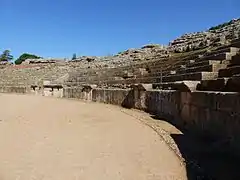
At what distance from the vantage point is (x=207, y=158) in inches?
203

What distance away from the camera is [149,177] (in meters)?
4.40

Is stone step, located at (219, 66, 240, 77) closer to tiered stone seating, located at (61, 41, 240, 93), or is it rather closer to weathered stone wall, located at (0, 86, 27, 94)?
tiered stone seating, located at (61, 41, 240, 93)

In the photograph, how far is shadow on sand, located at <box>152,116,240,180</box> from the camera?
4422mm

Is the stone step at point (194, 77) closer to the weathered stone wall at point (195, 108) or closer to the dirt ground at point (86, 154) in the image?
the weathered stone wall at point (195, 108)

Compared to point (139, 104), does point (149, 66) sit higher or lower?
higher

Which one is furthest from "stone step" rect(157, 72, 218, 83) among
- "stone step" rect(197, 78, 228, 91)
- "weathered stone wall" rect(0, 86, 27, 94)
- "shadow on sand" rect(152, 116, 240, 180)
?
"weathered stone wall" rect(0, 86, 27, 94)

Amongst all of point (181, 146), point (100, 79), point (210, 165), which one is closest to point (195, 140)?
point (181, 146)

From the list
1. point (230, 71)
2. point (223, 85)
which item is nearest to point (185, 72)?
point (230, 71)

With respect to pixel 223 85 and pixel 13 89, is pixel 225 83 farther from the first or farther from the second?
pixel 13 89

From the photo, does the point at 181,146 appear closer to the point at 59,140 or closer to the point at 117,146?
the point at 117,146

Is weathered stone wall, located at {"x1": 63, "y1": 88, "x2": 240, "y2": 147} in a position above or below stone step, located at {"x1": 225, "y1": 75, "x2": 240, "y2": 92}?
below

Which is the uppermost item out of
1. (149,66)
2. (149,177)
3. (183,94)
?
(149,66)

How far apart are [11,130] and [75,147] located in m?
2.52

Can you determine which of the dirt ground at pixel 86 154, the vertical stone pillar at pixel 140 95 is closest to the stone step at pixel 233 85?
the dirt ground at pixel 86 154
